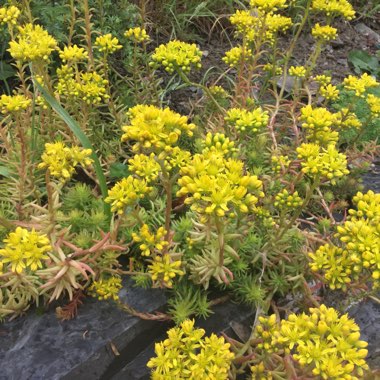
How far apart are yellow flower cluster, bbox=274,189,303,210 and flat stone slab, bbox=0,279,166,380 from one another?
583 millimetres

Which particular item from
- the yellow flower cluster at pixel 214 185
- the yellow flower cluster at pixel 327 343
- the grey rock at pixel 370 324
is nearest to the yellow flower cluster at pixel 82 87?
the yellow flower cluster at pixel 214 185

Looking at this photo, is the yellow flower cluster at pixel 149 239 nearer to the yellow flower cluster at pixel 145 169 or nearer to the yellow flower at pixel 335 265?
the yellow flower cluster at pixel 145 169

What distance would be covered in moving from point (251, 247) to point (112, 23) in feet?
5.69

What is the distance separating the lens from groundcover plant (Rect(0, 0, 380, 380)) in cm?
137

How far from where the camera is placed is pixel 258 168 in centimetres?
224

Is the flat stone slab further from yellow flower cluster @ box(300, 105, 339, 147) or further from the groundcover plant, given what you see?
yellow flower cluster @ box(300, 105, 339, 147)

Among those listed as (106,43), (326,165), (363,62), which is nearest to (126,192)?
(326,165)

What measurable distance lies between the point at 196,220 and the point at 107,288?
0.45m

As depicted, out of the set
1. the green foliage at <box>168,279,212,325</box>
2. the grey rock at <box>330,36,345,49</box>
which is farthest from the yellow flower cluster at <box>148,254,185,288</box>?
the grey rock at <box>330,36,345,49</box>

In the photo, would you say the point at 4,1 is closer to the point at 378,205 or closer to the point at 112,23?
the point at 112,23

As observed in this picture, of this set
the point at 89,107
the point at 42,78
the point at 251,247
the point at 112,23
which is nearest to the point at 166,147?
the point at 251,247

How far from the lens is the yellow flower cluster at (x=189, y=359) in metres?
1.43

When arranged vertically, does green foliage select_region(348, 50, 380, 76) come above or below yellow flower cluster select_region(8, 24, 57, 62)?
below

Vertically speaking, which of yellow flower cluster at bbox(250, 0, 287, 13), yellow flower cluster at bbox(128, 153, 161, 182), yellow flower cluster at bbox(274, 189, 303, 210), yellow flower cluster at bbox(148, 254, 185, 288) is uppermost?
yellow flower cluster at bbox(250, 0, 287, 13)
